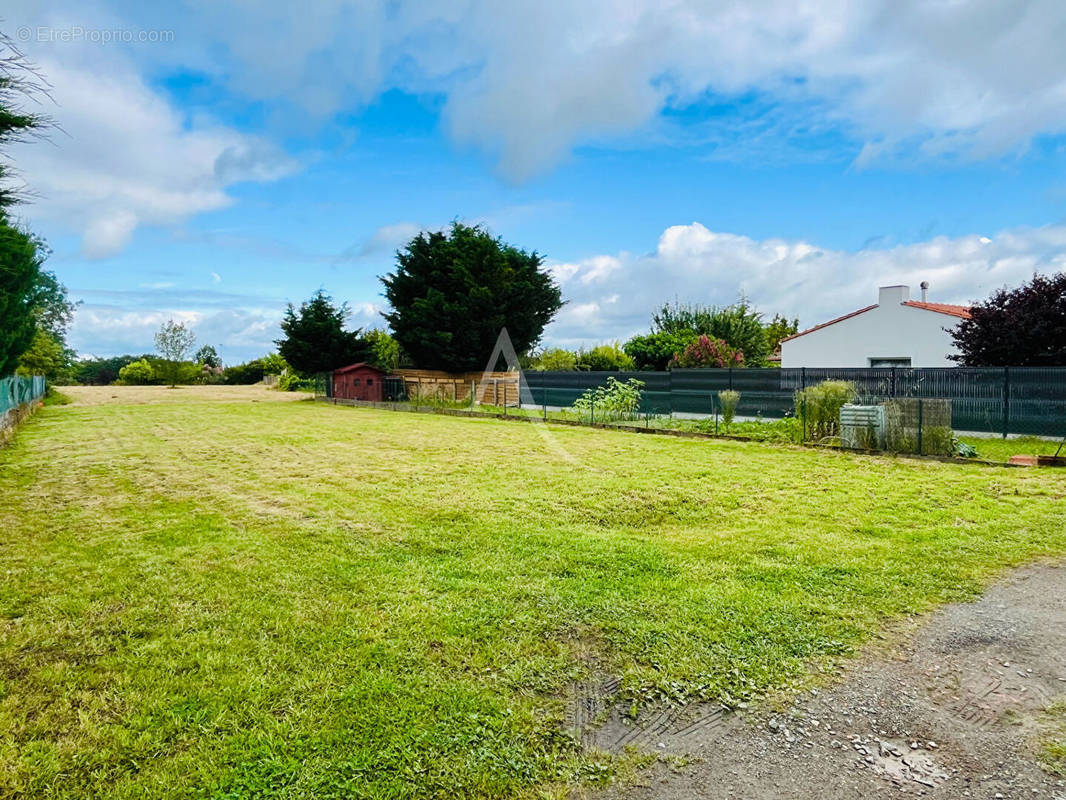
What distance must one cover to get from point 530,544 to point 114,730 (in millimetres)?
3277

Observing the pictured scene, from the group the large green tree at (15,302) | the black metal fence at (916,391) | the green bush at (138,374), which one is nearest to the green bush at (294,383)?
the green bush at (138,374)

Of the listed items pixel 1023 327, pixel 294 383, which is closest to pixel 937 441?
pixel 1023 327

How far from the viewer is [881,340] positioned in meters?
21.2

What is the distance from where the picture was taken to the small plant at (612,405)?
1752 centimetres

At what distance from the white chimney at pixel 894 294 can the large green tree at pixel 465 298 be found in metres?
14.0

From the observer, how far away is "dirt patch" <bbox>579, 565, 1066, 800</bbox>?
7.38 feet

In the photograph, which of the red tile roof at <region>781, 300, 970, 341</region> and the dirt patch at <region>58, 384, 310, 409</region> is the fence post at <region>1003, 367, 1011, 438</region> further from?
the dirt patch at <region>58, 384, 310, 409</region>

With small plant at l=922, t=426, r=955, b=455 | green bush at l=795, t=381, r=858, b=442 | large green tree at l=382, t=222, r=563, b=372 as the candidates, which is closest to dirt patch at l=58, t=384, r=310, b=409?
large green tree at l=382, t=222, r=563, b=372

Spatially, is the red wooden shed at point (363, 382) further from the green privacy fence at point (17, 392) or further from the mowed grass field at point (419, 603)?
the mowed grass field at point (419, 603)

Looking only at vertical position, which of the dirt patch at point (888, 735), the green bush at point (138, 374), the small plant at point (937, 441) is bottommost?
the dirt patch at point (888, 735)

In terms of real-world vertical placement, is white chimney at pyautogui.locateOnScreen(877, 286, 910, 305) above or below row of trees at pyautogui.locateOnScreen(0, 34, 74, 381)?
above

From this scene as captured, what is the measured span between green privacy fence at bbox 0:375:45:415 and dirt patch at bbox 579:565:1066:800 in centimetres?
1657

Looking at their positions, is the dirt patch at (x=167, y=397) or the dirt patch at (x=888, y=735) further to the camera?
the dirt patch at (x=167, y=397)

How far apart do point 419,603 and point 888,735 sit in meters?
2.74
